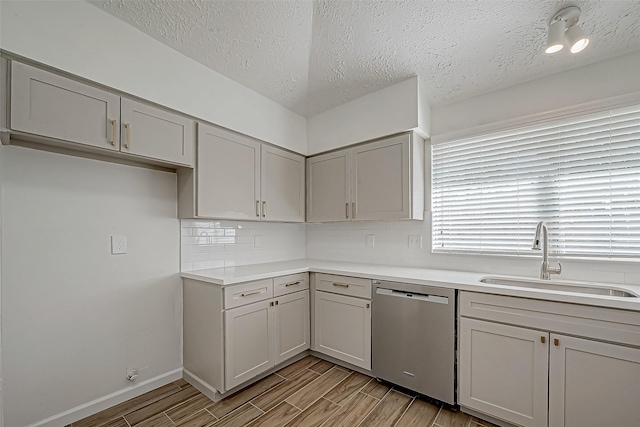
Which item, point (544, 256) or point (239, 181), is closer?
point (544, 256)

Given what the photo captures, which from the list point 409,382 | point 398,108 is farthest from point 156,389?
point 398,108

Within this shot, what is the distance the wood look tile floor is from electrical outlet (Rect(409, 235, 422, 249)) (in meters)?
1.23

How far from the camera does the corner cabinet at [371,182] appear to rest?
2.52m

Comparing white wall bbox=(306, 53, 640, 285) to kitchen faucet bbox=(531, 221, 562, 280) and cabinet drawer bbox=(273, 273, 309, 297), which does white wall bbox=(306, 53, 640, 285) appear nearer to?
kitchen faucet bbox=(531, 221, 562, 280)

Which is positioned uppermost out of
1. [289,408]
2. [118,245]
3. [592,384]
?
[118,245]

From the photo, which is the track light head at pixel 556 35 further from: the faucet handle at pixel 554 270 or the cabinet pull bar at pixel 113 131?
the cabinet pull bar at pixel 113 131

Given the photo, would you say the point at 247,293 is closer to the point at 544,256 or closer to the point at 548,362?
the point at 548,362

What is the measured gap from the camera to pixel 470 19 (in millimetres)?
1728

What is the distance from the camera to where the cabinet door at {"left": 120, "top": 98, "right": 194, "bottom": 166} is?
1.83 m

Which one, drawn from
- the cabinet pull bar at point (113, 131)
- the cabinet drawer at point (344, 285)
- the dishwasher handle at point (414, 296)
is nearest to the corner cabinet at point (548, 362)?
the dishwasher handle at point (414, 296)

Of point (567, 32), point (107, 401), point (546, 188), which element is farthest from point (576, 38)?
point (107, 401)

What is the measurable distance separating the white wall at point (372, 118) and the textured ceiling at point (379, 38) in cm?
14

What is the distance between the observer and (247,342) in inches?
86.8

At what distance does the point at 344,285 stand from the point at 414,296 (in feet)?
2.05
